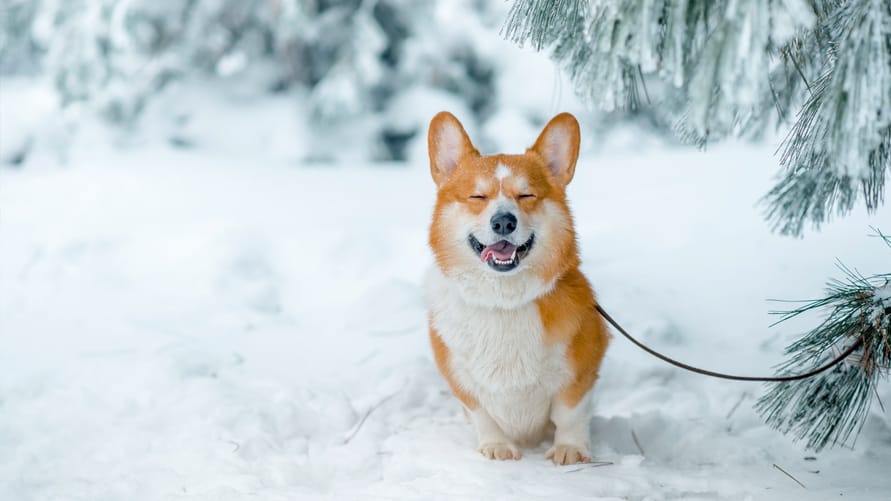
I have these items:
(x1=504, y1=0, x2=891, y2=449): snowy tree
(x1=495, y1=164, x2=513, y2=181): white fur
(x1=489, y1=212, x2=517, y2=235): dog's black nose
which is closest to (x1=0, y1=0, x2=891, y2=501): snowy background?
(x1=504, y1=0, x2=891, y2=449): snowy tree

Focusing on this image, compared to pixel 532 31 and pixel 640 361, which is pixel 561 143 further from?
pixel 640 361

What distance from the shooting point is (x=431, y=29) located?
27.1 feet

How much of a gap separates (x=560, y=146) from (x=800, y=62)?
75 cm

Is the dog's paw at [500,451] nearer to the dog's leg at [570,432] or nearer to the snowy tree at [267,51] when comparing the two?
the dog's leg at [570,432]

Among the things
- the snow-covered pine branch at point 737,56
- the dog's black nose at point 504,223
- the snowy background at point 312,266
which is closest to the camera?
the snow-covered pine branch at point 737,56

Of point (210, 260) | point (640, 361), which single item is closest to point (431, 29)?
point (210, 260)

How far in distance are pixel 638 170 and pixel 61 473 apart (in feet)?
19.9

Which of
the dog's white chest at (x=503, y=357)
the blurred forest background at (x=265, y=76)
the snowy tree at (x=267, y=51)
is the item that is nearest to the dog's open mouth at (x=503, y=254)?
the dog's white chest at (x=503, y=357)

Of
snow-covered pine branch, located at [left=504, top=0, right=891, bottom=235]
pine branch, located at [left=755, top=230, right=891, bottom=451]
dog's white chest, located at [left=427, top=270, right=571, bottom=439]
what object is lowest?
dog's white chest, located at [left=427, top=270, right=571, bottom=439]

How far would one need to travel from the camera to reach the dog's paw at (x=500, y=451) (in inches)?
92.4

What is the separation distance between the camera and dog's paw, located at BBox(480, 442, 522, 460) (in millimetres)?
2346

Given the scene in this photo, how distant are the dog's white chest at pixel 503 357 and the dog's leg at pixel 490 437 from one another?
0.04 metres

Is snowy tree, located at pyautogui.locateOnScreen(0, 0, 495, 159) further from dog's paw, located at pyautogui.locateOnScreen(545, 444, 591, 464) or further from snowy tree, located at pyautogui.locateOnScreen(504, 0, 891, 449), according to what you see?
snowy tree, located at pyautogui.locateOnScreen(504, 0, 891, 449)

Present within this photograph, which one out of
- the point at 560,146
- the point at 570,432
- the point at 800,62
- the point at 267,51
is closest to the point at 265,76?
the point at 267,51
